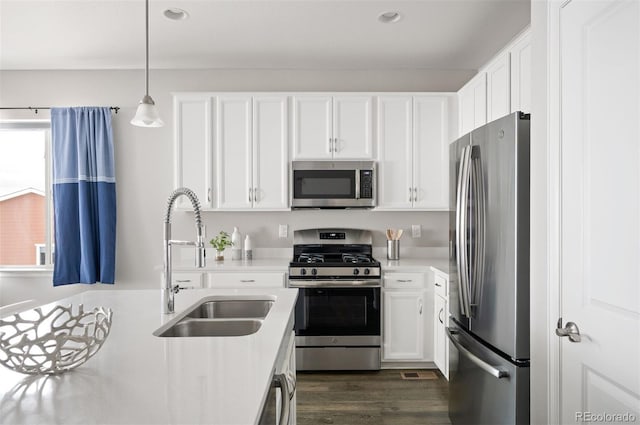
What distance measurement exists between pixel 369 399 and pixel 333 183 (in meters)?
1.71

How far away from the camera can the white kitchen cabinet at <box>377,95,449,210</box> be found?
348cm

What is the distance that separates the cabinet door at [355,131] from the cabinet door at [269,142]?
1.50 ft

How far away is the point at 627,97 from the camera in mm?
1194

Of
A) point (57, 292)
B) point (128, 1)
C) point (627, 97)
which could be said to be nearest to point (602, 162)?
point (627, 97)

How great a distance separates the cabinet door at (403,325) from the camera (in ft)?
10.6

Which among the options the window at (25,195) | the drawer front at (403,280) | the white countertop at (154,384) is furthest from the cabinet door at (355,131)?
the window at (25,195)

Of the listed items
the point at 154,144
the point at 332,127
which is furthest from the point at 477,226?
the point at 154,144

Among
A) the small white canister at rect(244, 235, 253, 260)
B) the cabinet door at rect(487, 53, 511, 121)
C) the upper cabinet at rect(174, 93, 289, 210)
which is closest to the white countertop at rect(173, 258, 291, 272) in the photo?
the small white canister at rect(244, 235, 253, 260)

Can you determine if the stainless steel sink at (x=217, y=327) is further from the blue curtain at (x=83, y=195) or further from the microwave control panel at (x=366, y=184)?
the blue curtain at (x=83, y=195)

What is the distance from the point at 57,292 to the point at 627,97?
4477 mm

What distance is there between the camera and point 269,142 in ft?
11.4

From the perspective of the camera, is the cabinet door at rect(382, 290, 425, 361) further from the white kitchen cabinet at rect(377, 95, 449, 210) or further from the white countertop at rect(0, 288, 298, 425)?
the white countertop at rect(0, 288, 298, 425)

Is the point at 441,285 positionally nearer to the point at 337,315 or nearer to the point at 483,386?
the point at 337,315

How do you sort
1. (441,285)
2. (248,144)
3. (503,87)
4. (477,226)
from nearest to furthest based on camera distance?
(477,226) < (503,87) < (441,285) < (248,144)
